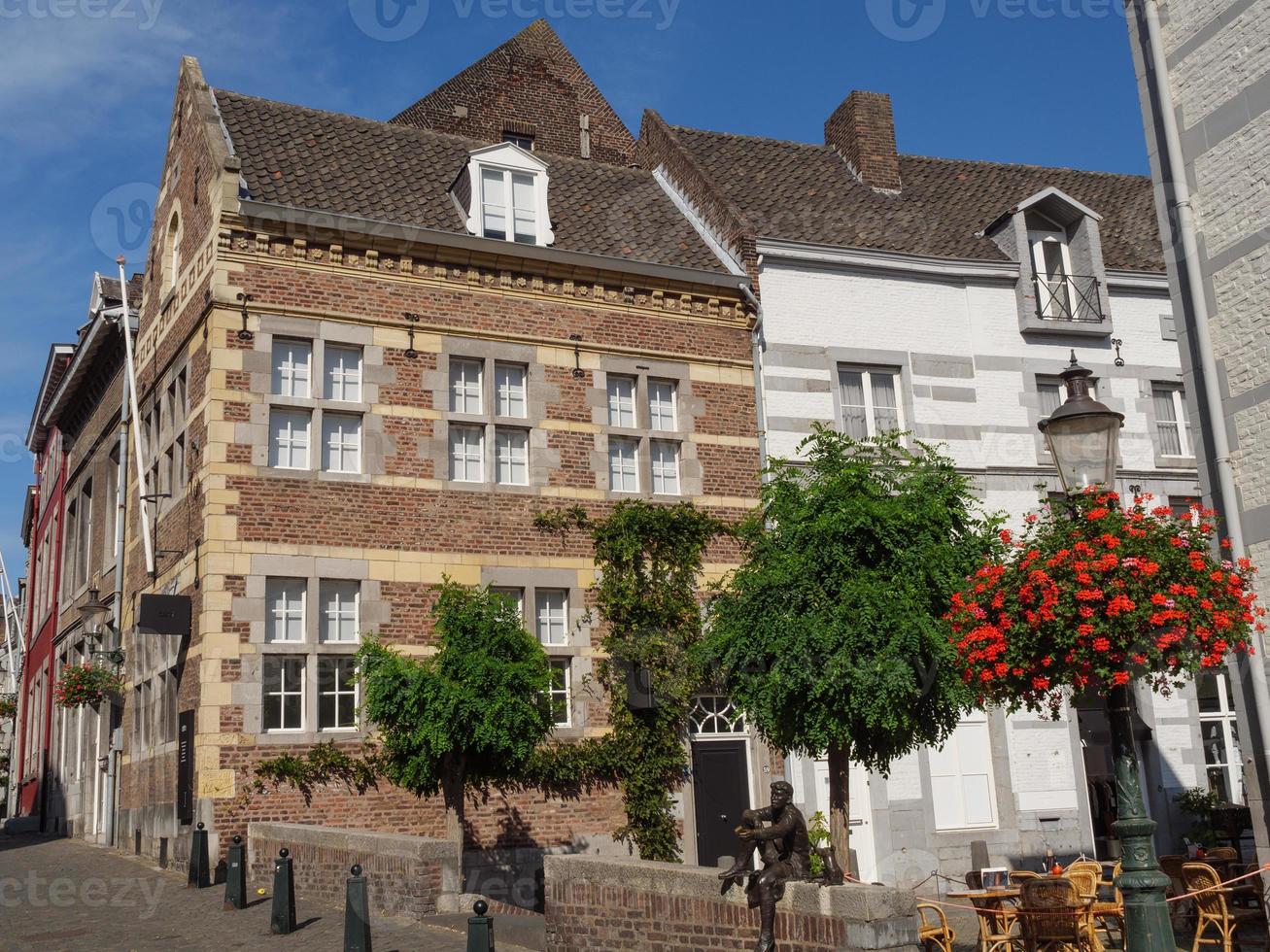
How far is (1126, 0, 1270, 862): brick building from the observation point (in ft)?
38.6

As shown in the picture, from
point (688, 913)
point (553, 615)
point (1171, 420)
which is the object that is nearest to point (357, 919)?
point (688, 913)

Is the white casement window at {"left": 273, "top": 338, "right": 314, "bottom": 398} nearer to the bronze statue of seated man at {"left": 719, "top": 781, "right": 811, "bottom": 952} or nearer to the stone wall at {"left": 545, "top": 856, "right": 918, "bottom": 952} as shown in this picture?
the stone wall at {"left": 545, "top": 856, "right": 918, "bottom": 952}

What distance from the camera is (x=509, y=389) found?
18.3 m

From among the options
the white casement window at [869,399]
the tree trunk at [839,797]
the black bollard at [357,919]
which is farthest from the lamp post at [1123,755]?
the white casement window at [869,399]

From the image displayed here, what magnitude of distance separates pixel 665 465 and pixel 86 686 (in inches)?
396

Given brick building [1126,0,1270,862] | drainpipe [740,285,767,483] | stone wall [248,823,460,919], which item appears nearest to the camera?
brick building [1126,0,1270,862]

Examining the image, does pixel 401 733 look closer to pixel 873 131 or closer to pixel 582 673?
pixel 582 673

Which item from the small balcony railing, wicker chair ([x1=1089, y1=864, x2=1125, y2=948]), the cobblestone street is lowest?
wicker chair ([x1=1089, y1=864, x2=1125, y2=948])

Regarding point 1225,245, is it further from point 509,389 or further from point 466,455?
point 466,455

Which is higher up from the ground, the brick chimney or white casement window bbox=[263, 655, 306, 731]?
the brick chimney

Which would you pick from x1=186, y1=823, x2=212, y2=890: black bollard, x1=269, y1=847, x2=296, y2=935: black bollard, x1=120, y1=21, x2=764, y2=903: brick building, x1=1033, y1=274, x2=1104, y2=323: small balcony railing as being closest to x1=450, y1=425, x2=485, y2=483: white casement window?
x1=120, y1=21, x2=764, y2=903: brick building

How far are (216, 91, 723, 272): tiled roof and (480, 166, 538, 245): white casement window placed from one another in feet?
1.41

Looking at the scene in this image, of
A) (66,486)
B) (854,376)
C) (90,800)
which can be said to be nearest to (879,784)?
(854,376)

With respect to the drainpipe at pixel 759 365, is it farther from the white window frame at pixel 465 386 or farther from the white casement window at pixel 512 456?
the white window frame at pixel 465 386
